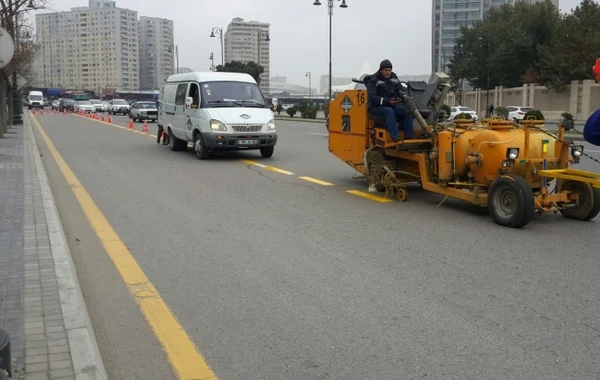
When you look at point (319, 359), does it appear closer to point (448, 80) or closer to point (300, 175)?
point (448, 80)

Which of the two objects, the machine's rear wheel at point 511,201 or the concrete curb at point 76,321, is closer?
the concrete curb at point 76,321

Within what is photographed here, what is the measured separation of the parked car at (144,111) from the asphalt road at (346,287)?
3112cm

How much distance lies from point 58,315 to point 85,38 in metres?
115

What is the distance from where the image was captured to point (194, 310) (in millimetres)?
4922

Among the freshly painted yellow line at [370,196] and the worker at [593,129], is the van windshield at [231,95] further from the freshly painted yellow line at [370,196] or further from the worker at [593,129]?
the worker at [593,129]

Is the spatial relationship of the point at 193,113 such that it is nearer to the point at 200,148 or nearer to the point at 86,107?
the point at 200,148

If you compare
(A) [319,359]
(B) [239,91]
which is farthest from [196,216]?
(B) [239,91]

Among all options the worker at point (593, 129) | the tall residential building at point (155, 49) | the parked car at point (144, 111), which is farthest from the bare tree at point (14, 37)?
the tall residential building at point (155, 49)

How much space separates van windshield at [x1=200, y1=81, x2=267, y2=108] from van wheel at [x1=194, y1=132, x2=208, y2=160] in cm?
94

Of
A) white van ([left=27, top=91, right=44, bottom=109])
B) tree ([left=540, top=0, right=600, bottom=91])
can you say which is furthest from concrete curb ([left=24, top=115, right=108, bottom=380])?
white van ([left=27, top=91, right=44, bottom=109])

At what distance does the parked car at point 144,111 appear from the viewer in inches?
1594

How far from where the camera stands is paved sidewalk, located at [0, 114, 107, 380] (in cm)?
365

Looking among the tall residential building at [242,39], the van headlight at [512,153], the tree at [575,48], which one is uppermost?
the tall residential building at [242,39]

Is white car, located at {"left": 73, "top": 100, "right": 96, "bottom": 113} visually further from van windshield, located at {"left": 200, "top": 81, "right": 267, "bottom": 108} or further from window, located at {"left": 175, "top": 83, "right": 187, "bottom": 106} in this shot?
van windshield, located at {"left": 200, "top": 81, "right": 267, "bottom": 108}
